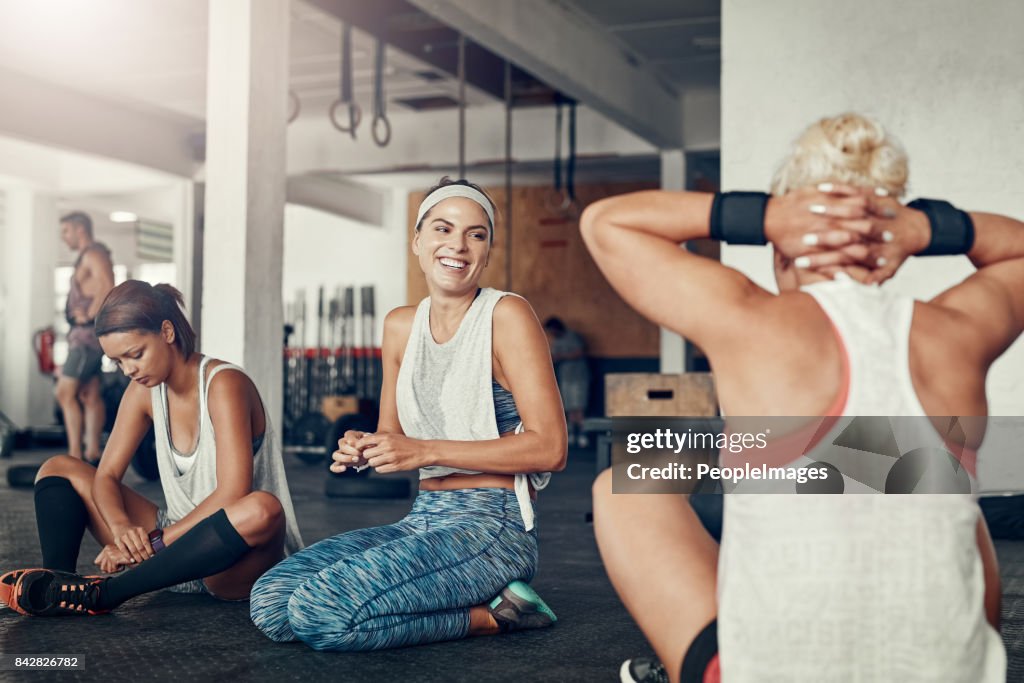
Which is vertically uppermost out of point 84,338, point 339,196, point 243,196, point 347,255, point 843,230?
point 339,196

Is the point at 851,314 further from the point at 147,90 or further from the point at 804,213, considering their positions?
the point at 147,90

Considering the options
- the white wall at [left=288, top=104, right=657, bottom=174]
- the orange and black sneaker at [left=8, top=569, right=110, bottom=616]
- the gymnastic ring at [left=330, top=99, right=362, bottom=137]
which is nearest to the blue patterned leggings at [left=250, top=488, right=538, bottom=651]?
the orange and black sneaker at [left=8, top=569, right=110, bottom=616]

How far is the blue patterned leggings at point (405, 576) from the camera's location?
207 centimetres

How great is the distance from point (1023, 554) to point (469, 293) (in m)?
2.40

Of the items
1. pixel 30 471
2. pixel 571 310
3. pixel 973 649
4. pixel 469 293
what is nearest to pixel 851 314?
pixel 973 649

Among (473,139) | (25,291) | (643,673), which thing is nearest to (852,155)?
(643,673)

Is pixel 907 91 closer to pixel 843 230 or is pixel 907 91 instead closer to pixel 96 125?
pixel 843 230

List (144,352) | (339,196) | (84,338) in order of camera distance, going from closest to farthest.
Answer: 1. (144,352)
2. (84,338)
3. (339,196)

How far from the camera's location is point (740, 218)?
1307 millimetres

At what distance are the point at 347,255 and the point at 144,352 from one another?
10.7 m

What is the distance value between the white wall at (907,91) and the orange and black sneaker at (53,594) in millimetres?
3073

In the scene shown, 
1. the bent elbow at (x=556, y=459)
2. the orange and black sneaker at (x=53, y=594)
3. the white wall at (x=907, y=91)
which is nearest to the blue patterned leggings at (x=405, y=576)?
the bent elbow at (x=556, y=459)

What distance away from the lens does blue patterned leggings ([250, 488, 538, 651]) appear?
2.07m

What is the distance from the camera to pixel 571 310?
11.9 meters
